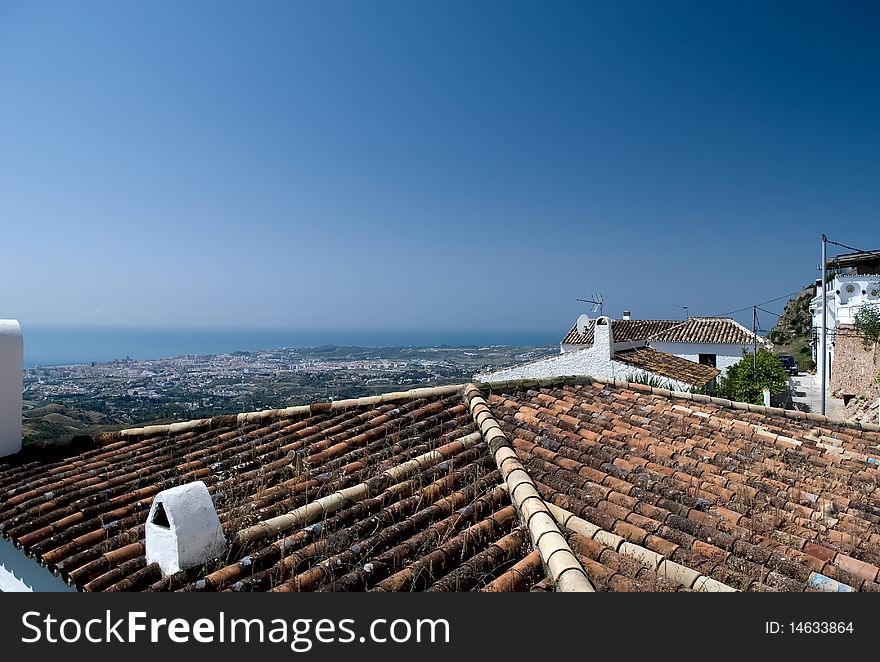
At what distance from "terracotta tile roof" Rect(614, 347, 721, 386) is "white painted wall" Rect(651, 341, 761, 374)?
5.62 m

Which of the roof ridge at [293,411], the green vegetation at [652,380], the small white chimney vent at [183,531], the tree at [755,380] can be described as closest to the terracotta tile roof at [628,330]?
the tree at [755,380]

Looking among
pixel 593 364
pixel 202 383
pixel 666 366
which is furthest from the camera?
pixel 202 383

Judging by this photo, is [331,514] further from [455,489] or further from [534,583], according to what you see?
[534,583]

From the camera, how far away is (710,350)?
30078 mm

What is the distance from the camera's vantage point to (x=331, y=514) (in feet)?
13.5

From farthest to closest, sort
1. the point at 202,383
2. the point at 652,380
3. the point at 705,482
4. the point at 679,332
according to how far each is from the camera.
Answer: the point at 679,332 < the point at 202,383 < the point at 652,380 < the point at 705,482

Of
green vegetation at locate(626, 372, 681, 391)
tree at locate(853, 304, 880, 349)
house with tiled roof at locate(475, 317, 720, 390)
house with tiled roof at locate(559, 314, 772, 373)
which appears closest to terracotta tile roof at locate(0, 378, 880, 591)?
green vegetation at locate(626, 372, 681, 391)

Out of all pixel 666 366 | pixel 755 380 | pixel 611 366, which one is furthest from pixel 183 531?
pixel 755 380

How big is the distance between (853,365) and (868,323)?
290 centimetres

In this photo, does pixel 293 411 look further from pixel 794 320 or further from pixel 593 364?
pixel 794 320

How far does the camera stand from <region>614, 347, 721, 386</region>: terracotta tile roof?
20375mm

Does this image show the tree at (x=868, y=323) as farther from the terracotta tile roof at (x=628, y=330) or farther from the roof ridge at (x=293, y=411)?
the roof ridge at (x=293, y=411)

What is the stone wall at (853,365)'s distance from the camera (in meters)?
19.6
